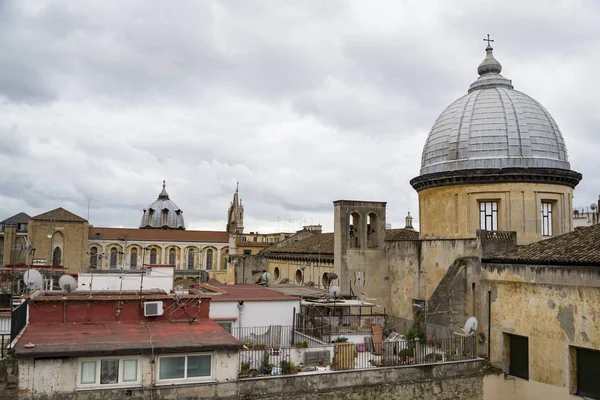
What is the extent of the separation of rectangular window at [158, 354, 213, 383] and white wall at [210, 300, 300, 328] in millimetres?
6386

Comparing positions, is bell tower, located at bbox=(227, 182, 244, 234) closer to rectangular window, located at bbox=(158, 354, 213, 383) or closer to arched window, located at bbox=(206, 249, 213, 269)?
arched window, located at bbox=(206, 249, 213, 269)

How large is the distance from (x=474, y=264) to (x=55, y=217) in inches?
2708

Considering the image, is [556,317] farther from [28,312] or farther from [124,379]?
[28,312]

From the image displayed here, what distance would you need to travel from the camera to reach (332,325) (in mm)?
24750

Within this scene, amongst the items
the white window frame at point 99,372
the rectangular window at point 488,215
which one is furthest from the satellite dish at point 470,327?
the white window frame at point 99,372

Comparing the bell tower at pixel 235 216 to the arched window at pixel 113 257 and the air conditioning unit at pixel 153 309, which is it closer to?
the arched window at pixel 113 257

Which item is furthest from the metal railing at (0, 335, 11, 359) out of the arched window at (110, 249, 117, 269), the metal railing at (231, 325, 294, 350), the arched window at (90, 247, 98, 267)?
the arched window at (110, 249, 117, 269)

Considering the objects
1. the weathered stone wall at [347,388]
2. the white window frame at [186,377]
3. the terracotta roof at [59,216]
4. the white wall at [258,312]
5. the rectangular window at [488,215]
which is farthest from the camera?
the terracotta roof at [59,216]

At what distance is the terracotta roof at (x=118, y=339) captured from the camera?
16.2 metres

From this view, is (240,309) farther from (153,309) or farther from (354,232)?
(354,232)

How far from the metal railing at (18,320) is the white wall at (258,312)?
24.5ft

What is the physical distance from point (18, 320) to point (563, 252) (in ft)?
69.2

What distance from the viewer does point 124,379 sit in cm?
1694

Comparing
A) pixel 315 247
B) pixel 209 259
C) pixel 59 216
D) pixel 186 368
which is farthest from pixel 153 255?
pixel 186 368
